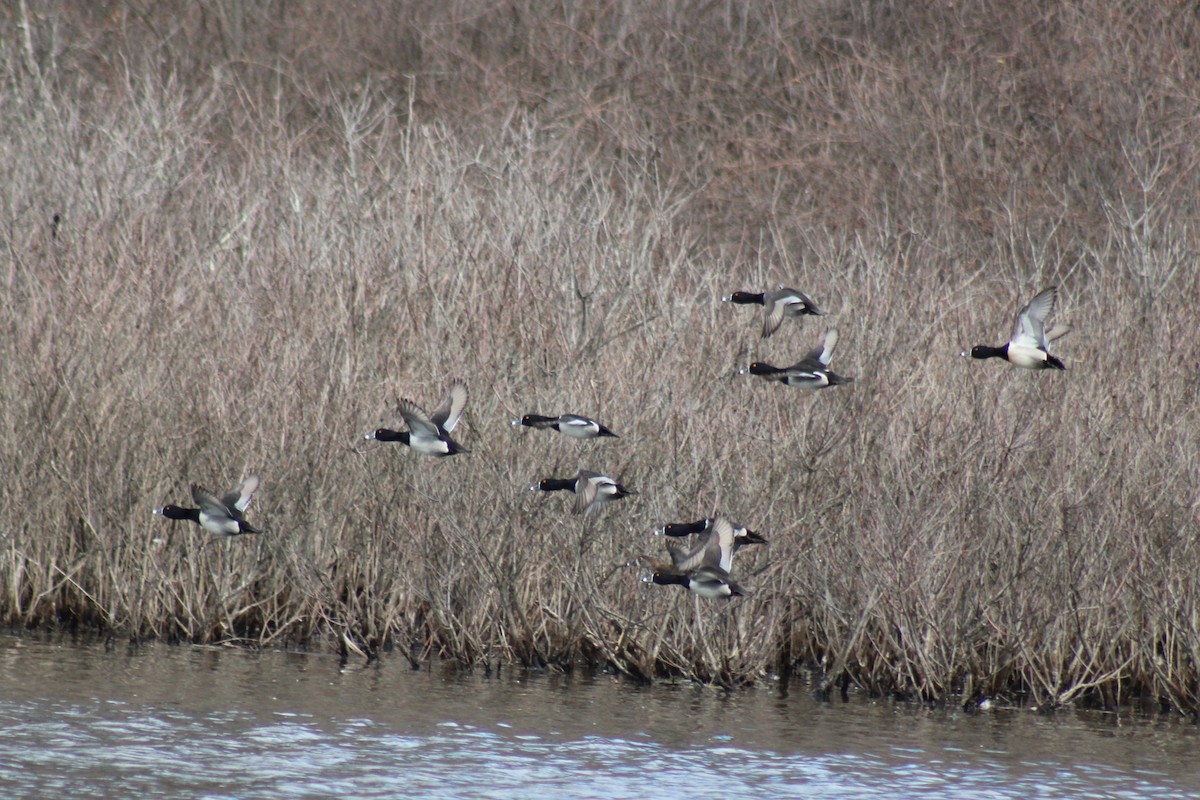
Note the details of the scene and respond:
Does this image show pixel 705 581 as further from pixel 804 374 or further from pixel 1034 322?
pixel 1034 322

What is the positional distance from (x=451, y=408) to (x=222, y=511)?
130 cm

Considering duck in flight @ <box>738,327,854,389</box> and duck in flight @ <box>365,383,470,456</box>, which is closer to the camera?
duck in flight @ <box>365,383,470,456</box>

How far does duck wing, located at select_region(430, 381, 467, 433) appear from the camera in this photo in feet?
29.0

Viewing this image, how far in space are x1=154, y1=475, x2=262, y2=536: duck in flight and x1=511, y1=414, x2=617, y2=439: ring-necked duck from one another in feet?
4.83

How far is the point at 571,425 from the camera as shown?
28.8 feet

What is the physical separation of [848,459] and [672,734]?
6.85 feet

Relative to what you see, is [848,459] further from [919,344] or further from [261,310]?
[261,310]

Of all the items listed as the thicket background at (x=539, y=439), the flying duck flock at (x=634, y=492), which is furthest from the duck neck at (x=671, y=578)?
the thicket background at (x=539, y=439)

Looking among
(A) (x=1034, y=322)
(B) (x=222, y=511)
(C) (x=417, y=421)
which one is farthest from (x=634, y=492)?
(A) (x=1034, y=322)

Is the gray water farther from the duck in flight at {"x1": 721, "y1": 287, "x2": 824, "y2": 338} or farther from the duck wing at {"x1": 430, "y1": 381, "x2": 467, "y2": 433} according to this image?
the duck in flight at {"x1": 721, "y1": 287, "x2": 824, "y2": 338}

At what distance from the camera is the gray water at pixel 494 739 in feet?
23.5

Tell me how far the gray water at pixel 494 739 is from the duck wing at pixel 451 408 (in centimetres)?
144

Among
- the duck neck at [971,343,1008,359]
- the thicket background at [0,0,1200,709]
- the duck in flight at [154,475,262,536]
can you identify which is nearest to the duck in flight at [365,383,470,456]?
the thicket background at [0,0,1200,709]

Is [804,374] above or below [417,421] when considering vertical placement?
above
